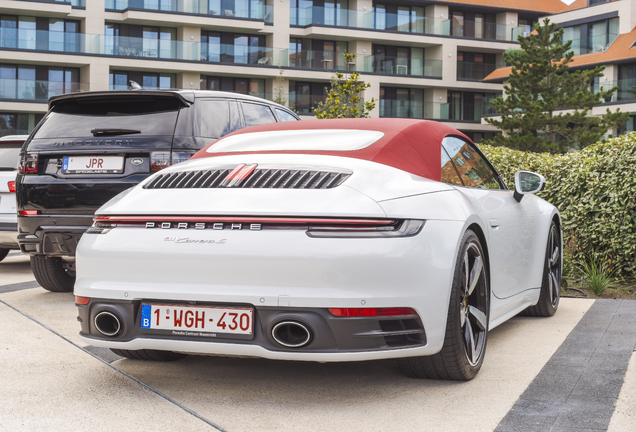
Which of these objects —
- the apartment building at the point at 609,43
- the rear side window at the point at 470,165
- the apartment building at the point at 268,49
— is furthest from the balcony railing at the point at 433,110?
the rear side window at the point at 470,165

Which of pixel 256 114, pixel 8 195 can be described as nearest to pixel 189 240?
pixel 256 114

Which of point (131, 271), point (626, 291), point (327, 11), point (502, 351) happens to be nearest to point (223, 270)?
point (131, 271)

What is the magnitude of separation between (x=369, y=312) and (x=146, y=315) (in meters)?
1.08

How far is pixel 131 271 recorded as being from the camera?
3689mm

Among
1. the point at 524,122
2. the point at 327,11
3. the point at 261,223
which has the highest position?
the point at 327,11

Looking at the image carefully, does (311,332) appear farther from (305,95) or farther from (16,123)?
(305,95)

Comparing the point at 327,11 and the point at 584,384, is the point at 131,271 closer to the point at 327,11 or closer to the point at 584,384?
the point at 584,384

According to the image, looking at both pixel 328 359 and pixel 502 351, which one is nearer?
pixel 328 359

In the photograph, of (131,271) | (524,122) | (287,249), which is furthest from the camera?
(524,122)

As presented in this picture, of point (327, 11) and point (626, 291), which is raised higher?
point (327, 11)

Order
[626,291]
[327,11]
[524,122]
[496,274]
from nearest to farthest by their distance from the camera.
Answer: [496,274]
[626,291]
[524,122]
[327,11]

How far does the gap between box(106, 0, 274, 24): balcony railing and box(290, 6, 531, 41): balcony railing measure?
2.46 metres

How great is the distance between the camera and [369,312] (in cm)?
344

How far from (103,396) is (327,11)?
49.6 m
